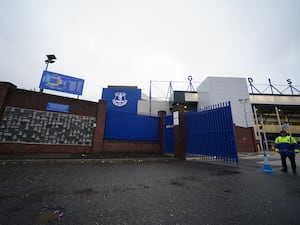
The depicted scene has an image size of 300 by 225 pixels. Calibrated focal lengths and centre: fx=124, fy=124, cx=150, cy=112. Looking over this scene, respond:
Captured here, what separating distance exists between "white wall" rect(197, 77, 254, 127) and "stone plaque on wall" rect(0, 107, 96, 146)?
19.4 m

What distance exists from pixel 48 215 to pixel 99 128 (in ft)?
26.8

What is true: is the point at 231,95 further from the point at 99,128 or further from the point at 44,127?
the point at 44,127

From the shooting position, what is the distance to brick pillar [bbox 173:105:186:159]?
8.64 m

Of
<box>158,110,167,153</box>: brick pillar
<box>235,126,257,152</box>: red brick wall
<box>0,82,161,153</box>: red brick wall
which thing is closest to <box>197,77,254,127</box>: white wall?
<box>235,126,257,152</box>: red brick wall

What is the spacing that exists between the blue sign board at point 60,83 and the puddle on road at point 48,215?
11.9 m

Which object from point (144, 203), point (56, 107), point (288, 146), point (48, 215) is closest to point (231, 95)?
point (288, 146)

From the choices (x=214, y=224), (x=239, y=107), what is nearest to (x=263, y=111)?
(x=239, y=107)

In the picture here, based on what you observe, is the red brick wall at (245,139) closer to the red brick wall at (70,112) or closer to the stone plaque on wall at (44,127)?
the red brick wall at (70,112)

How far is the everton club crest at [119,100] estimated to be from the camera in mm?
23547

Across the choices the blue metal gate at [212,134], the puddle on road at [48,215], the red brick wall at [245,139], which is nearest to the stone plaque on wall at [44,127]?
the blue metal gate at [212,134]

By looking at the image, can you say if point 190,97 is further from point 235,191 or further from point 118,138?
point 235,191

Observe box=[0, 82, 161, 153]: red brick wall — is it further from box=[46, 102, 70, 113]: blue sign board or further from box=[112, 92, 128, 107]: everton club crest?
box=[112, 92, 128, 107]: everton club crest

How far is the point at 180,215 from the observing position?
6.61 ft

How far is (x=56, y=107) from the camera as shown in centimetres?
877
